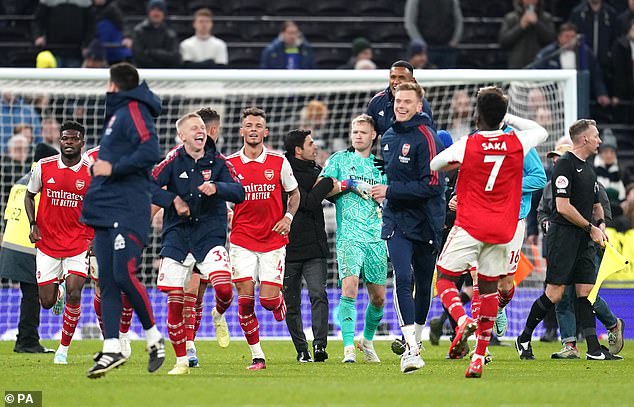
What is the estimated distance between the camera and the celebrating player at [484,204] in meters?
9.78

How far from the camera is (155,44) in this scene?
20.0 m

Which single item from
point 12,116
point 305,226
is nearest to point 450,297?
point 305,226

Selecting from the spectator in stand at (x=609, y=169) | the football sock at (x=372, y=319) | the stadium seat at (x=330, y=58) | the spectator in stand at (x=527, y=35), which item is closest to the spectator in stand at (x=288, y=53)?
the stadium seat at (x=330, y=58)

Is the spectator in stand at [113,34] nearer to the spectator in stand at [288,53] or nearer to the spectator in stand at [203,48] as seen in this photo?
the spectator in stand at [203,48]

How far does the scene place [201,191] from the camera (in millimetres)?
10320

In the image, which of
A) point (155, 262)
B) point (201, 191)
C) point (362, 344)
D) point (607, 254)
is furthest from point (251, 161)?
point (155, 262)

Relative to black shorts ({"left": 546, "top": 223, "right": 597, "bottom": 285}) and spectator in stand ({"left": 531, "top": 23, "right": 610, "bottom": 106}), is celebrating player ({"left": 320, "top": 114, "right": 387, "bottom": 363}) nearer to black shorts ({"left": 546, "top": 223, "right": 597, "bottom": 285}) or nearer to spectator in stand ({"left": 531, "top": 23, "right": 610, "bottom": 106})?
black shorts ({"left": 546, "top": 223, "right": 597, "bottom": 285})

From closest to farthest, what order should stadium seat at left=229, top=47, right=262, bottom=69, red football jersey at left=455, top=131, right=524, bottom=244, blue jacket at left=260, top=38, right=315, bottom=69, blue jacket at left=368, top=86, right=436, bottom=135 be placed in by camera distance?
red football jersey at left=455, top=131, right=524, bottom=244 < blue jacket at left=368, top=86, right=436, bottom=135 < blue jacket at left=260, top=38, right=315, bottom=69 < stadium seat at left=229, top=47, right=262, bottom=69

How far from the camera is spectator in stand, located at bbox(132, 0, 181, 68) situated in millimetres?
19797

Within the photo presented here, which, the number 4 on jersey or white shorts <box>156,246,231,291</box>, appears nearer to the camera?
the number 4 on jersey

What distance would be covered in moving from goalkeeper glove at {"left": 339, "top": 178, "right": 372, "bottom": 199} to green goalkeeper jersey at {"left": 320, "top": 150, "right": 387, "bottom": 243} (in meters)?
0.08

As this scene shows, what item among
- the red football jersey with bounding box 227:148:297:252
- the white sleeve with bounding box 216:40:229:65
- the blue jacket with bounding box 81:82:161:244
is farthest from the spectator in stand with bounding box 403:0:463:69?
the blue jacket with bounding box 81:82:161:244

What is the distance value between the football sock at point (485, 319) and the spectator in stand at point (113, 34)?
1183 centimetres

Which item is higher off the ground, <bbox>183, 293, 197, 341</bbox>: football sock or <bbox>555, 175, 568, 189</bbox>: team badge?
<bbox>555, 175, 568, 189</bbox>: team badge
